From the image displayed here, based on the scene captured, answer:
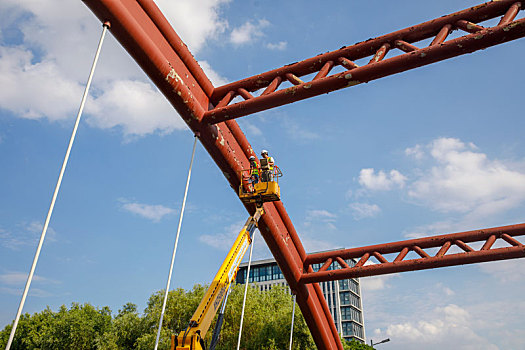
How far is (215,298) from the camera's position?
8.92 meters

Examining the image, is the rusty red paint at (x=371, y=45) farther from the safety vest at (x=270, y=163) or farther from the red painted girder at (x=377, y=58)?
the safety vest at (x=270, y=163)

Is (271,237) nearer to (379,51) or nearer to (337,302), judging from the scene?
(379,51)

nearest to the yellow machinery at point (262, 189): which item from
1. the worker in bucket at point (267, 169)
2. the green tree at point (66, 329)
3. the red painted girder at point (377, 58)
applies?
the worker in bucket at point (267, 169)

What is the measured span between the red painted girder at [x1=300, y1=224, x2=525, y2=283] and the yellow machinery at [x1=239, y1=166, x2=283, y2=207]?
151 inches

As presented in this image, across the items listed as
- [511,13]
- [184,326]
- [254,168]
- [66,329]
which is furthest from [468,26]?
[66,329]

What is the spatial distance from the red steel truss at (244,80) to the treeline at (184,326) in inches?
534

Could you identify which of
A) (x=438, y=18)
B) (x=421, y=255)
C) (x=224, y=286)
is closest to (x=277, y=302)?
(x=421, y=255)

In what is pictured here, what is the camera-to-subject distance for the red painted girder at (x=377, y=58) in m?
7.30

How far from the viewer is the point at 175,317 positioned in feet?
83.2

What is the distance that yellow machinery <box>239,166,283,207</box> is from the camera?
10703 mm

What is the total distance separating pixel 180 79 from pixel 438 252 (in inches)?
383

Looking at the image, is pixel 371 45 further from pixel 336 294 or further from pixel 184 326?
pixel 336 294

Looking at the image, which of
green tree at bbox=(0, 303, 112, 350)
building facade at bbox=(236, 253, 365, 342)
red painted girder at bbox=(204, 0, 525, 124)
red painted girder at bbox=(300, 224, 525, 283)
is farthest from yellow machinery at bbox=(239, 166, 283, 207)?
building facade at bbox=(236, 253, 365, 342)

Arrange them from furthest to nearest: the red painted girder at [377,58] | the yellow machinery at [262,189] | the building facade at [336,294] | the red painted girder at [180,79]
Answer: the building facade at [336,294]
the yellow machinery at [262,189]
the red painted girder at [180,79]
the red painted girder at [377,58]
